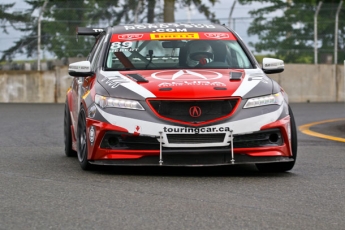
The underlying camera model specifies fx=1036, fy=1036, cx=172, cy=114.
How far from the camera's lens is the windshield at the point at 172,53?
10.0 meters

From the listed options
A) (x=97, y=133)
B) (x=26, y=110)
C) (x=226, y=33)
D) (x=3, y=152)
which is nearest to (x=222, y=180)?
(x=97, y=133)

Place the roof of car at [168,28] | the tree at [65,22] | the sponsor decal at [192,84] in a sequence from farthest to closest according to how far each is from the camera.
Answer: the tree at [65,22]
the roof of car at [168,28]
the sponsor decal at [192,84]

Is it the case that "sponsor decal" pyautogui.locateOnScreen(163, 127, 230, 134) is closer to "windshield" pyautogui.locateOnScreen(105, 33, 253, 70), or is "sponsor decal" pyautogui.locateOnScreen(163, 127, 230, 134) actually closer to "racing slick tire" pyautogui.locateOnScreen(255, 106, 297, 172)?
"racing slick tire" pyautogui.locateOnScreen(255, 106, 297, 172)

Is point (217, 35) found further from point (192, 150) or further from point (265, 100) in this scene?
point (192, 150)

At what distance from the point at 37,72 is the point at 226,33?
15.5m

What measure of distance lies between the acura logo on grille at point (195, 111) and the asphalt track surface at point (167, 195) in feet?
1.80

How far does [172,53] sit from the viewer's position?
1016 cm

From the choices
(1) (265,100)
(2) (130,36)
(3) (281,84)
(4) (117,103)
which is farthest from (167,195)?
(3) (281,84)

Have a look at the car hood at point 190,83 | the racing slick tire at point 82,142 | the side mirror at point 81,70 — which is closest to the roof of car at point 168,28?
the side mirror at point 81,70

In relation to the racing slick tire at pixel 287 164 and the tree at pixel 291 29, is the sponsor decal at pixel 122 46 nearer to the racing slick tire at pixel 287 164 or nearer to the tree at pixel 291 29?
the racing slick tire at pixel 287 164

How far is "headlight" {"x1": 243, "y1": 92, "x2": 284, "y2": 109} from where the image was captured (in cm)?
893

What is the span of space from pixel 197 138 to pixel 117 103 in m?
0.76

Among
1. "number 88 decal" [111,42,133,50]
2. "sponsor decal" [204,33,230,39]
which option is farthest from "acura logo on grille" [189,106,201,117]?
"sponsor decal" [204,33,230,39]

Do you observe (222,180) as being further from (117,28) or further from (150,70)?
(117,28)
